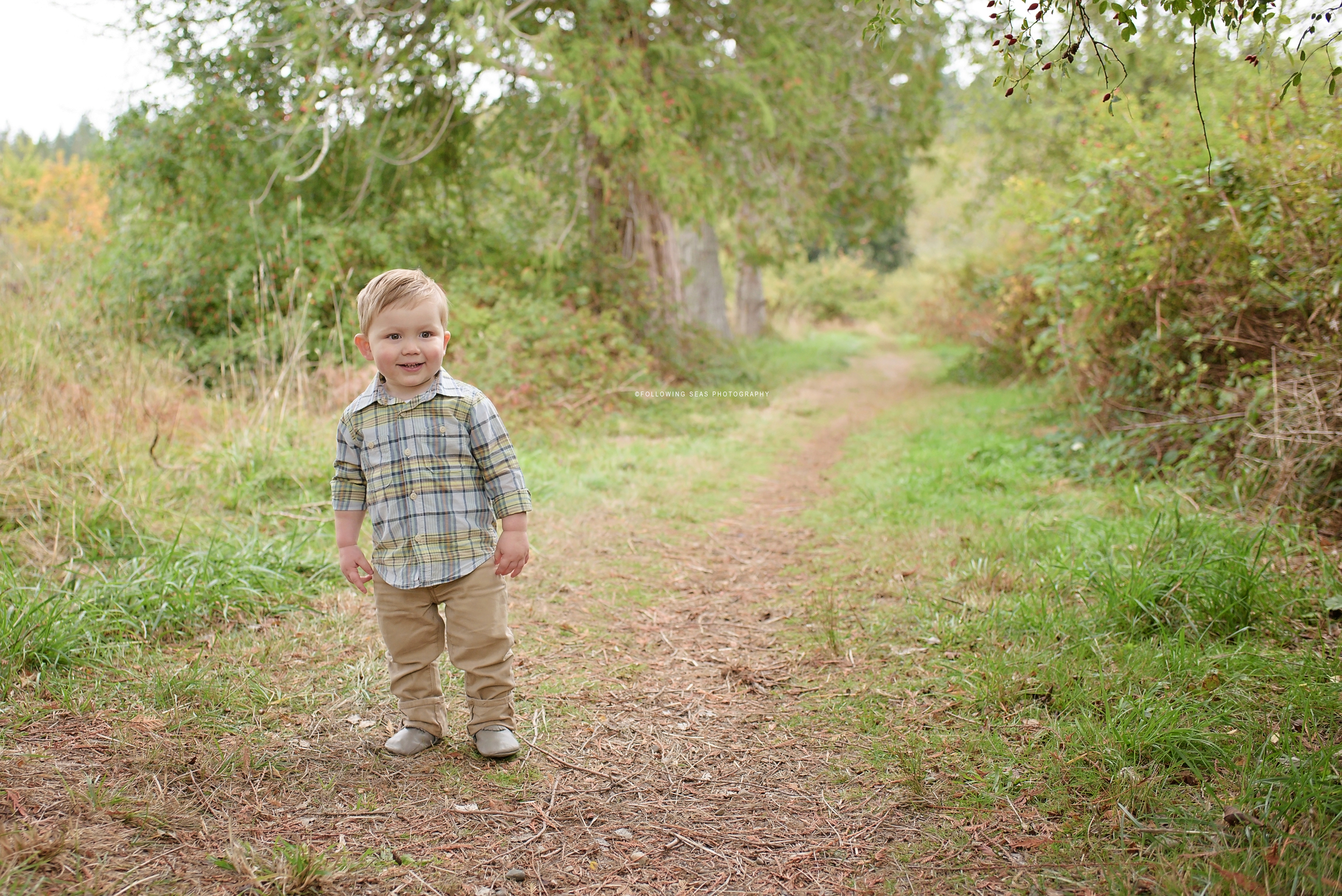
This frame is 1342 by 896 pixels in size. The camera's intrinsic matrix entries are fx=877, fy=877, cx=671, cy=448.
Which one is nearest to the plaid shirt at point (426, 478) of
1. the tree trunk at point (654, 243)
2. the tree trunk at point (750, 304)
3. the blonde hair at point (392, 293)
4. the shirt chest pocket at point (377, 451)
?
the shirt chest pocket at point (377, 451)

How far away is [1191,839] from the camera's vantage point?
2115 millimetres

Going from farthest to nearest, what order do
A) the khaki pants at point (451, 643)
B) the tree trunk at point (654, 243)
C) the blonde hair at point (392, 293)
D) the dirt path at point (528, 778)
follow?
the tree trunk at point (654, 243)
the khaki pants at point (451, 643)
the blonde hair at point (392, 293)
the dirt path at point (528, 778)

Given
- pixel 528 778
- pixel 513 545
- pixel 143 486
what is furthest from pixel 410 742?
pixel 143 486

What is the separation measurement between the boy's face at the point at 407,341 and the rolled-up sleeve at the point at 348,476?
0.24 metres

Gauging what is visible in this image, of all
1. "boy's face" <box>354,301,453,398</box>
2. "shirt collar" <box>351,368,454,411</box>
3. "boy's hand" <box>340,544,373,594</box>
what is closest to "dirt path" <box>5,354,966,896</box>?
"boy's hand" <box>340,544,373,594</box>

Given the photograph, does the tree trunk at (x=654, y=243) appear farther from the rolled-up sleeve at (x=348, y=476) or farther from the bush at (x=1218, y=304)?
the rolled-up sleeve at (x=348, y=476)

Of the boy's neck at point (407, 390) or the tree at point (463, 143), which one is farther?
the tree at point (463, 143)

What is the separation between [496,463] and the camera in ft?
9.12

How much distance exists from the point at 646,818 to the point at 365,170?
942cm

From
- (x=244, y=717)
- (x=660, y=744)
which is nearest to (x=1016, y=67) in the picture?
(x=660, y=744)

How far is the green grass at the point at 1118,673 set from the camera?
2.18 meters

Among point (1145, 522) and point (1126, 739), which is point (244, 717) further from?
point (1145, 522)

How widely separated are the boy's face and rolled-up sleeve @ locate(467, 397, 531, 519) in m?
0.21

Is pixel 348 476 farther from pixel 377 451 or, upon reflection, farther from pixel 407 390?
pixel 407 390
